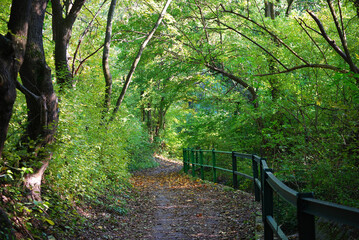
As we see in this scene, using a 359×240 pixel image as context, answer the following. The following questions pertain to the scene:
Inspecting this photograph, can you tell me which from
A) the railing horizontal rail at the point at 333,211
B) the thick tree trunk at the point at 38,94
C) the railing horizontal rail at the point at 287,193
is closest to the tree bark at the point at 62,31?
the thick tree trunk at the point at 38,94

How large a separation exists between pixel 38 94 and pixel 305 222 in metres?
4.23

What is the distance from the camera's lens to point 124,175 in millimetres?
10312

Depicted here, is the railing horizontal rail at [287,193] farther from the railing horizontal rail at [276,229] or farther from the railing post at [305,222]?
the railing horizontal rail at [276,229]

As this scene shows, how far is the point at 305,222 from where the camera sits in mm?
2105

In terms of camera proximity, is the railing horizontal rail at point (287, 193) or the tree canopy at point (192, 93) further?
the tree canopy at point (192, 93)

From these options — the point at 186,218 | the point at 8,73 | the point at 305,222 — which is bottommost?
the point at 186,218

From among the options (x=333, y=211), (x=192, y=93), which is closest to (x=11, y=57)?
(x=333, y=211)

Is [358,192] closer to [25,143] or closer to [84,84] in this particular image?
[25,143]

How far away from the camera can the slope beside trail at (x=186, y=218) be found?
584 centimetres

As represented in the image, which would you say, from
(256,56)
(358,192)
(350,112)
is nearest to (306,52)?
(256,56)

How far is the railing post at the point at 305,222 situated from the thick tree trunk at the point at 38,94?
3772 mm

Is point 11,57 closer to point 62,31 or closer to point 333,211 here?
point 333,211

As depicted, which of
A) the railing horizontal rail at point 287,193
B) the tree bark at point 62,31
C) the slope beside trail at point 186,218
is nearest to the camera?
the railing horizontal rail at point 287,193

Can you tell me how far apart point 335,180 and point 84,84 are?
715cm
